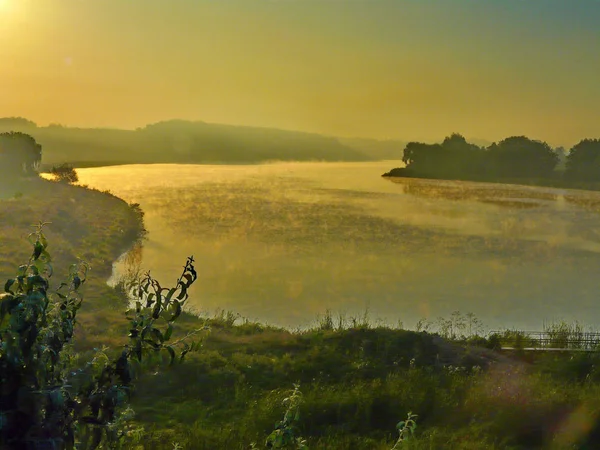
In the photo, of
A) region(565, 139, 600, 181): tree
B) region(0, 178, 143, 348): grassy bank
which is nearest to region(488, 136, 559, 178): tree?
region(565, 139, 600, 181): tree

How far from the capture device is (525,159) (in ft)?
428

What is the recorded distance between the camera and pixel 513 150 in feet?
431

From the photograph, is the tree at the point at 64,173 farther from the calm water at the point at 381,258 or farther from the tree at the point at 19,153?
the calm water at the point at 381,258

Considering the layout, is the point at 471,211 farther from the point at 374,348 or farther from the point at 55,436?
the point at 55,436

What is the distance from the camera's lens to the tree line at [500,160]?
118625 millimetres

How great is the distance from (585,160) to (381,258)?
3858 inches

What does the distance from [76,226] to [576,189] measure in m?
99.7

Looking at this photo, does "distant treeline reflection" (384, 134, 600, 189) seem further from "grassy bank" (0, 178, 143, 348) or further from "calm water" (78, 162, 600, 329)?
"grassy bank" (0, 178, 143, 348)

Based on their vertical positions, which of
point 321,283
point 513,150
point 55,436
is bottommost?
point 321,283

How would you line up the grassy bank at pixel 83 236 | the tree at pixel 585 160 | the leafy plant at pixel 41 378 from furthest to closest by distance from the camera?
1. the tree at pixel 585 160
2. the grassy bank at pixel 83 236
3. the leafy plant at pixel 41 378

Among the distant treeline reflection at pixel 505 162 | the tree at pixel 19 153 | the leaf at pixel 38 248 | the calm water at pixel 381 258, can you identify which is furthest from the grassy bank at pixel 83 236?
the distant treeline reflection at pixel 505 162

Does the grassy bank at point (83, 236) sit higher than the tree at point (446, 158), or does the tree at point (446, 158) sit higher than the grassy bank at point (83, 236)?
the tree at point (446, 158)

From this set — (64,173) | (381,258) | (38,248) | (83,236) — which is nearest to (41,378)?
(38,248)

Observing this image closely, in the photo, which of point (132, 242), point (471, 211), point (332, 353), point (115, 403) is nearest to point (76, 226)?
point (132, 242)
